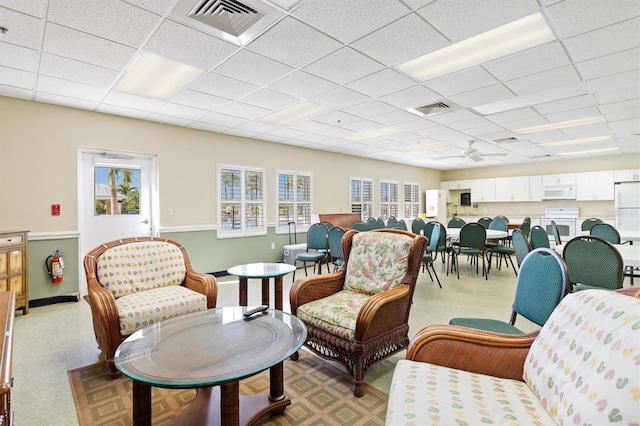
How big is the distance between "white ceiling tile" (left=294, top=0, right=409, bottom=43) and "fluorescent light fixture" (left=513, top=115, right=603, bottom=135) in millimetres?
4312

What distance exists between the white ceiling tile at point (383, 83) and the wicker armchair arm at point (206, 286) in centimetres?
Result: 254

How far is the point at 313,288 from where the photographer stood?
262 cm

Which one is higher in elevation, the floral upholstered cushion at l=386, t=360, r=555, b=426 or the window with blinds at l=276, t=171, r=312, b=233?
the window with blinds at l=276, t=171, r=312, b=233

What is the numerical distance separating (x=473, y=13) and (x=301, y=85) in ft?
6.03

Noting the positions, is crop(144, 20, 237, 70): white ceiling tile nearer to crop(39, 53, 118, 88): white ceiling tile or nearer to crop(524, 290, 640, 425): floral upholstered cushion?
crop(39, 53, 118, 88): white ceiling tile

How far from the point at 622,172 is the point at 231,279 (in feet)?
31.3

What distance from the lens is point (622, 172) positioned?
25.6 feet

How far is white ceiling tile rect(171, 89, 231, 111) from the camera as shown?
382cm

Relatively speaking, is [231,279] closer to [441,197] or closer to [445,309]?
[445,309]

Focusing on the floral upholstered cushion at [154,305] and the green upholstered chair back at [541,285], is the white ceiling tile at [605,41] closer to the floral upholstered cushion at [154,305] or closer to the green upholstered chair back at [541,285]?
the green upholstered chair back at [541,285]

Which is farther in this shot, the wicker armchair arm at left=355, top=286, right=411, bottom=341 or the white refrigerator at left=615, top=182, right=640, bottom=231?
the white refrigerator at left=615, top=182, right=640, bottom=231

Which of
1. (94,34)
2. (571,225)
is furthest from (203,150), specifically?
(571,225)

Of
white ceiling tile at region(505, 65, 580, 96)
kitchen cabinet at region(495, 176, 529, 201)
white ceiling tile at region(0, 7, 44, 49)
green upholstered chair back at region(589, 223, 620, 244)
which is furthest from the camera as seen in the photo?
kitchen cabinet at region(495, 176, 529, 201)

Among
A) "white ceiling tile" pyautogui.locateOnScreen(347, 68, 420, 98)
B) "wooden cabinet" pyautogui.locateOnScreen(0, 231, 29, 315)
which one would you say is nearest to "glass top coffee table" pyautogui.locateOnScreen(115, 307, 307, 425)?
"white ceiling tile" pyautogui.locateOnScreen(347, 68, 420, 98)
